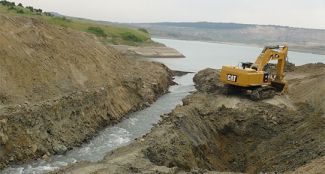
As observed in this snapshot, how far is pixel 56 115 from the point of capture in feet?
75.8

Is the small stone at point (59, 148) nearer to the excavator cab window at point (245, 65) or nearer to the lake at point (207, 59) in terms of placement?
the excavator cab window at point (245, 65)

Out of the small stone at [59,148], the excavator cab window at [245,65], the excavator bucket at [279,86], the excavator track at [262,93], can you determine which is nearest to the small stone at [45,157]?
the small stone at [59,148]

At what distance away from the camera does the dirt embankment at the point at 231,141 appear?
17.3 metres

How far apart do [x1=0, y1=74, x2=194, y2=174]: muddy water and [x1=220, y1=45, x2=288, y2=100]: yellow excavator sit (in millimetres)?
4877

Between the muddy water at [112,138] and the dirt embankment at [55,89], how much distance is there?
20.0 inches

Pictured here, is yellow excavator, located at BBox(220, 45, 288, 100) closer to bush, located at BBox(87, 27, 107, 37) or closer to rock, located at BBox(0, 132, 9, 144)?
rock, located at BBox(0, 132, 9, 144)

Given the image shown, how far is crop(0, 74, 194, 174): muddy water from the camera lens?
764 inches

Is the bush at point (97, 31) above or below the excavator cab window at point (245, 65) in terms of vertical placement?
below

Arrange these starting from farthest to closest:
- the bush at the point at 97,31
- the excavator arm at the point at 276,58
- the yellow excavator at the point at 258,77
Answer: the bush at the point at 97,31 < the excavator arm at the point at 276,58 < the yellow excavator at the point at 258,77

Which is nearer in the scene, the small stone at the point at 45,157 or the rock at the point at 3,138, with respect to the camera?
the rock at the point at 3,138

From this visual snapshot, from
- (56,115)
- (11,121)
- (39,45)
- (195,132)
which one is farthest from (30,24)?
(195,132)

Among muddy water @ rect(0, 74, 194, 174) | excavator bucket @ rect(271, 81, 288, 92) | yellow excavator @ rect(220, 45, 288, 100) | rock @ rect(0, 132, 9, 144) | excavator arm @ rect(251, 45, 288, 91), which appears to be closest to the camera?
rock @ rect(0, 132, 9, 144)

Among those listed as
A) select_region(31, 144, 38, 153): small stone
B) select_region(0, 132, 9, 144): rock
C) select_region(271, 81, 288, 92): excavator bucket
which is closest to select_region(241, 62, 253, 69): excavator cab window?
select_region(271, 81, 288, 92): excavator bucket

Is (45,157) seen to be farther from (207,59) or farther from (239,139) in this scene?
(207,59)
